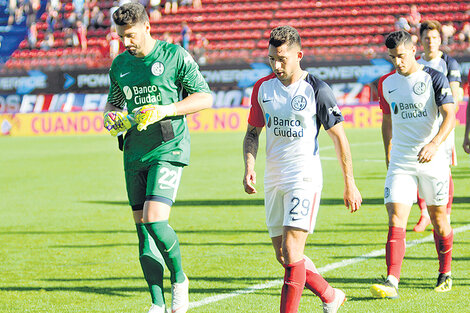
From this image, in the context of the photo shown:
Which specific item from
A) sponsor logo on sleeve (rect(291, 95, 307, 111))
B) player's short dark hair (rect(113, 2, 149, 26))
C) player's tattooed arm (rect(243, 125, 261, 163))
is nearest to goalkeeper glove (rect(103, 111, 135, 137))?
player's short dark hair (rect(113, 2, 149, 26))

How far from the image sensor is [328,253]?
792 cm

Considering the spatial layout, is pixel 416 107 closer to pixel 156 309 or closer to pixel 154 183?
pixel 154 183

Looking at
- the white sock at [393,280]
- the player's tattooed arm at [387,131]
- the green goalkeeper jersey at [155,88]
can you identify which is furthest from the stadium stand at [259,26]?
the green goalkeeper jersey at [155,88]

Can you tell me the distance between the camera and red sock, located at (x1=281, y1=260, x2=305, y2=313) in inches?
193

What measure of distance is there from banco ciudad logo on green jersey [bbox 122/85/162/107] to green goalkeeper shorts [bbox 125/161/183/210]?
1.42 feet

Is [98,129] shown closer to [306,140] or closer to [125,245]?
[125,245]

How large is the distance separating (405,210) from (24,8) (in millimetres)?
37774

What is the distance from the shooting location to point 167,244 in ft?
18.2

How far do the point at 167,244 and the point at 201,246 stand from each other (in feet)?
10.2

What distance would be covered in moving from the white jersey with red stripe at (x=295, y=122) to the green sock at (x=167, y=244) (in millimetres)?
822

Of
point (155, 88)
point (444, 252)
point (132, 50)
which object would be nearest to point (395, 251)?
point (444, 252)

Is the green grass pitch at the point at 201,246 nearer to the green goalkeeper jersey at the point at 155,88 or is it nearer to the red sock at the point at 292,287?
the red sock at the point at 292,287

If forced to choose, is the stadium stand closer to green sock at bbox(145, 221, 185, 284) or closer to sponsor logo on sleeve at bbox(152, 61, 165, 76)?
sponsor logo on sleeve at bbox(152, 61, 165, 76)

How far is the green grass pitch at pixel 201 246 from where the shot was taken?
245 inches
